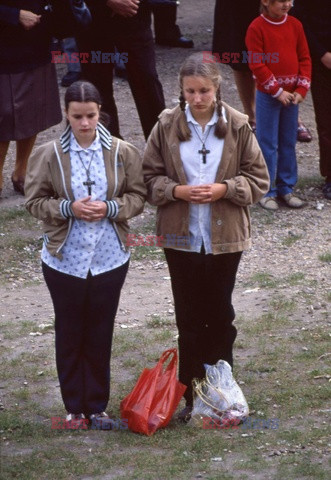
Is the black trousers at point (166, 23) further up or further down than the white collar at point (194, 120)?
further down

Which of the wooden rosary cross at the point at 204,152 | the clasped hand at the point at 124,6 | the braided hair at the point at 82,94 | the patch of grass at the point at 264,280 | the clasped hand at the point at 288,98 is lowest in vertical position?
the patch of grass at the point at 264,280

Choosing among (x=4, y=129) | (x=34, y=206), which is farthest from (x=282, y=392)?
(x=4, y=129)

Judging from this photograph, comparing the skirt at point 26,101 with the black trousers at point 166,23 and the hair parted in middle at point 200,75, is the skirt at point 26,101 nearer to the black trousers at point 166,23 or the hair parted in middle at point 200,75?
the hair parted in middle at point 200,75

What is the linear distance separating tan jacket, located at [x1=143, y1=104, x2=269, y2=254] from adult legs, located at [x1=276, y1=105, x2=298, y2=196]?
3.12 meters

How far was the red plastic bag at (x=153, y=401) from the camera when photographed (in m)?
5.21

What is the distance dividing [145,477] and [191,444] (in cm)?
46

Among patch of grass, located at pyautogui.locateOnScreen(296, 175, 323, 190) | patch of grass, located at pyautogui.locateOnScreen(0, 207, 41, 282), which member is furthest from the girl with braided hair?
patch of grass, located at pyautogui.locateOnScreen(296, 175, 323, 190)

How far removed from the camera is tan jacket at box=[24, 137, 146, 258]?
15.9 ft

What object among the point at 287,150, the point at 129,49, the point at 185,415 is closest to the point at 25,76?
the point at 129,49

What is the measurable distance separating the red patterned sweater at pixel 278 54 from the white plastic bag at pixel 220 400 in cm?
316

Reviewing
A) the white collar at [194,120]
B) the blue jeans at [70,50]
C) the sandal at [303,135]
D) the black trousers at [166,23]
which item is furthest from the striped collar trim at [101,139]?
the black trousers at [166,23]

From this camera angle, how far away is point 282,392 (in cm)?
569

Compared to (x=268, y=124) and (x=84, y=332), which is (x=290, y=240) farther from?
(x=84, y=332)

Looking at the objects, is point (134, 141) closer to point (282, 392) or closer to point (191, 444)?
point (282, 392)
